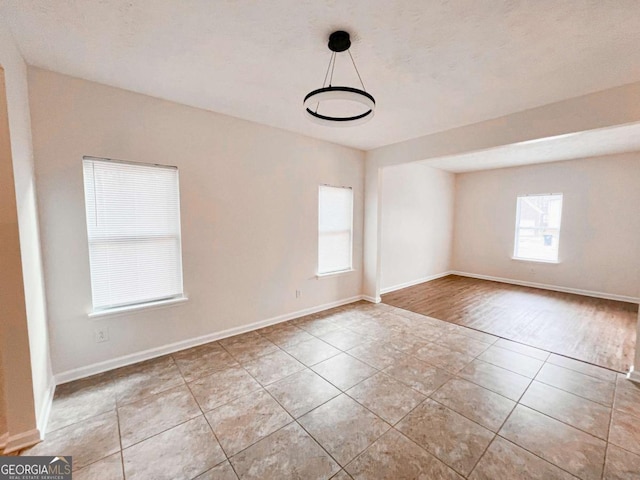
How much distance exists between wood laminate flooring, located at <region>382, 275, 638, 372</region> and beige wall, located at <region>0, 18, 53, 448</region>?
4.35 metres

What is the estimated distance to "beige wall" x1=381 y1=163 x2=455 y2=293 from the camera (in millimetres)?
5547

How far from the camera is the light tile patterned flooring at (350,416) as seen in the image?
1.63 meters

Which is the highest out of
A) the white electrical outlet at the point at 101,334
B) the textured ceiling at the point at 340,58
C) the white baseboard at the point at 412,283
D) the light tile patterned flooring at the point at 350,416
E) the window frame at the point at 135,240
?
the textured ceiling at the point at 340,58

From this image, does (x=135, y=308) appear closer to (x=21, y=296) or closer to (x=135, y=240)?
(x=135, y=240)

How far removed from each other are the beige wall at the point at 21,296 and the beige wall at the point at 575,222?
784cm

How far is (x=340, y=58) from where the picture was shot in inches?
81.7

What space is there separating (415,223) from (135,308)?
17.8ft

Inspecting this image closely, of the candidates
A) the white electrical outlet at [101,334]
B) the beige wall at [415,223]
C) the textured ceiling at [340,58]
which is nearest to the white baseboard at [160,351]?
the white electrical outlet at [101,334]

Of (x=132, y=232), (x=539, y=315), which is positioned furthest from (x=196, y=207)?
(x=539, y=315)

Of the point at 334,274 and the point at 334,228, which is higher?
the point at 334,228

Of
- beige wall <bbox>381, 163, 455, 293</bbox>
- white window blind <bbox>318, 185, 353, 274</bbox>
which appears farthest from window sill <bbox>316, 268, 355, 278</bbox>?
beige wall <bbox>381, 163, 455, 293</bbox>

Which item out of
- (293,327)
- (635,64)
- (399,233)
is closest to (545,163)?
(399,233)

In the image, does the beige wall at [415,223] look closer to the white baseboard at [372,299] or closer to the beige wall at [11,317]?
the white baseboard at [372,299]

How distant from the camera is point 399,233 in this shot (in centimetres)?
579
